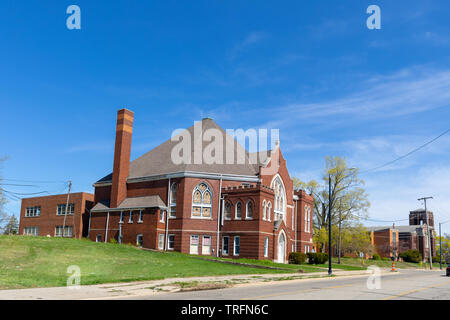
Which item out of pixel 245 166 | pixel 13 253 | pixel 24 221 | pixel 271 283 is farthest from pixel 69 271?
pixel 24 221

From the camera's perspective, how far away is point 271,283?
21.4 m

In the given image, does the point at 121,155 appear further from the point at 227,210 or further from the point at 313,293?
the point at 313,293

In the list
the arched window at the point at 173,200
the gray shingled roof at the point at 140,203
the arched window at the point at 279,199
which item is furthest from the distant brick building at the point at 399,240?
the gray shingled roof at the point at 140,203

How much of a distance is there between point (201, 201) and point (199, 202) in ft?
0.83

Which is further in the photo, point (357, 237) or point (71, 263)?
point (357, 237)

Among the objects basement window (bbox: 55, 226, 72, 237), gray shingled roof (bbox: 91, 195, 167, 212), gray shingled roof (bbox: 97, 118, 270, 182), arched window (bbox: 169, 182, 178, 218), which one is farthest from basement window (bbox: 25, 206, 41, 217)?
arched window (bbox: 169, 182, 178, 218)

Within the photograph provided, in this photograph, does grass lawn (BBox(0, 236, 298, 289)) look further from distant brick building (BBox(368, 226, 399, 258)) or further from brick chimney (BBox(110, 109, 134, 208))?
distant brick building (BBox(368, 226, 399, 258))

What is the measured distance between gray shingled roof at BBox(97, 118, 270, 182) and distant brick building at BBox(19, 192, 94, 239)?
4.44 metres

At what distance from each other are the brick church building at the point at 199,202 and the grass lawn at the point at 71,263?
35.3 feet

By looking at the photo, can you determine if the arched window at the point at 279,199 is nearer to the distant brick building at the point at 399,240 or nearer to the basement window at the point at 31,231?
the basement window at the point at 31,231

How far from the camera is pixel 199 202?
4516 centimetres

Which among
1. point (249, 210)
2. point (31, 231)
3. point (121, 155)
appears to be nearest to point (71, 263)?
point (249, 210)

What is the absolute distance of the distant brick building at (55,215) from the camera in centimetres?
5316

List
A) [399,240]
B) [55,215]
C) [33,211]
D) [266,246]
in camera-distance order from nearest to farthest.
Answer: [266,246] → [55,215] → [33,211] → [399,240]
